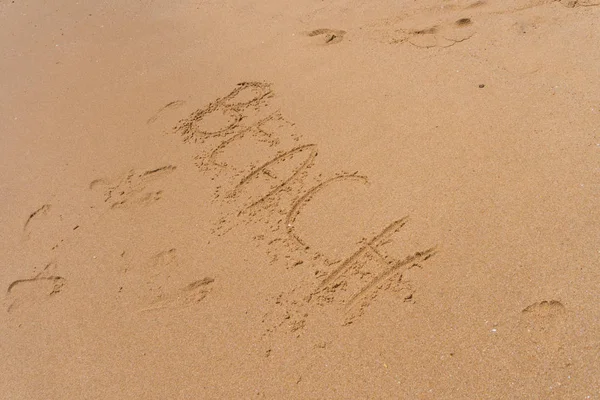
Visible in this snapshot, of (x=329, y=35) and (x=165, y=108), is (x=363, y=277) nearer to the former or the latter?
(x=165, y=108)

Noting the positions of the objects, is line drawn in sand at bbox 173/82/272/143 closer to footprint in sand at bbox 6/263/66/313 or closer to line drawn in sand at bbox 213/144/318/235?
line drawn in sand at bbox 213/144/318/235

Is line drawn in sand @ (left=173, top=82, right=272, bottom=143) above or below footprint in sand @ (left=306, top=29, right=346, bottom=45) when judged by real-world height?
below

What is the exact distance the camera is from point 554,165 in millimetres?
2670

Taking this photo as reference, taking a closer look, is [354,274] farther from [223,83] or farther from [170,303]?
[223,83]

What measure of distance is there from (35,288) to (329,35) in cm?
262

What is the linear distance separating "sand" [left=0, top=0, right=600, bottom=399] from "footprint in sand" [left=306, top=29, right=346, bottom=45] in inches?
0.7

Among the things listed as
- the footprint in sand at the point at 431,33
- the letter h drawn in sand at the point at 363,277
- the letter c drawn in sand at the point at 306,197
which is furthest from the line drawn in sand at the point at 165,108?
the letter h drawn in sand at the point at 363,277

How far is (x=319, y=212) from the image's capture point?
2764mm

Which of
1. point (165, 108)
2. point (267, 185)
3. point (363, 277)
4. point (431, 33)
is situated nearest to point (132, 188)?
point (165, 108)

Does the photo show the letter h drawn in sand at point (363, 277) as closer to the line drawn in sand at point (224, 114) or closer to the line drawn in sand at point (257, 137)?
the line drawn in sand at point (257, 137)

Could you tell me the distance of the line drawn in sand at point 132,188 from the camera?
10.3 ft

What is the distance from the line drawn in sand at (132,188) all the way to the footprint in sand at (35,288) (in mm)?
503

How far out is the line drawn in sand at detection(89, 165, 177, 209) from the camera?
3131mm

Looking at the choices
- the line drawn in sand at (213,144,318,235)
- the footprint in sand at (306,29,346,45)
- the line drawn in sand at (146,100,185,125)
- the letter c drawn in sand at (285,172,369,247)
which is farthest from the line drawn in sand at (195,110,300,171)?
the footprint in sand at (306,29,346,45)
